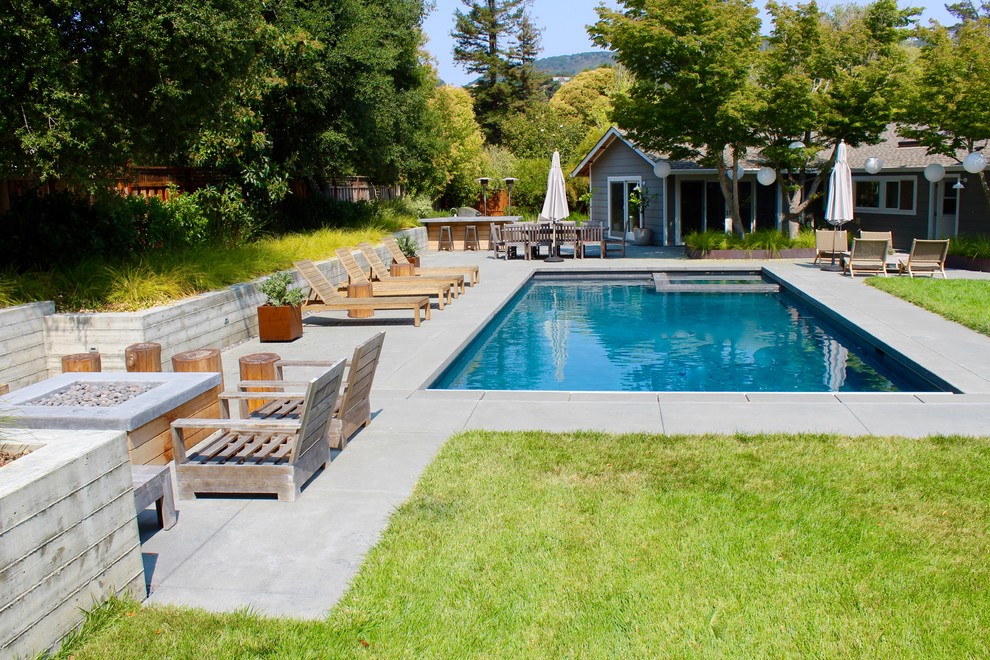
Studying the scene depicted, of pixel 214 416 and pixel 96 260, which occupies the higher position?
pixel 96 260

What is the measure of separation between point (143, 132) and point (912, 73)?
55.8 feet

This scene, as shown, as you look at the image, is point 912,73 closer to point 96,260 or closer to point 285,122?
point 285,122

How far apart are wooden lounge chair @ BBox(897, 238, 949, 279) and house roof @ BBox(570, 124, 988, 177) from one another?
4.21 m

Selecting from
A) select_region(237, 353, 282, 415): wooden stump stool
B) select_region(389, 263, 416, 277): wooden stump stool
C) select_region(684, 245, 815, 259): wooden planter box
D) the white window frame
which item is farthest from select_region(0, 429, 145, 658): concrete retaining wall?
the white window frame

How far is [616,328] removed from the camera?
1383cm

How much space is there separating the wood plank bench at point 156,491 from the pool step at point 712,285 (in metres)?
13.6

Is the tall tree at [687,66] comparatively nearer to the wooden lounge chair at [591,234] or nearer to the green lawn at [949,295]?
the wooden lounge chair at [591,234]

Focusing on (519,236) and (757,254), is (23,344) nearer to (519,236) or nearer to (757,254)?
(519,236)

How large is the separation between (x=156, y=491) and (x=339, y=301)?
820 cm

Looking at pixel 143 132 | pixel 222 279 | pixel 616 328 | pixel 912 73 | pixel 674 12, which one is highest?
pixel 674 12

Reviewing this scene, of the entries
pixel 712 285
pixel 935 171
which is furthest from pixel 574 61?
pixel 712 285

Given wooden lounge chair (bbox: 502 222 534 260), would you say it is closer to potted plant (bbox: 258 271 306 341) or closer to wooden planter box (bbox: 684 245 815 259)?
wooden planter box (bbox: 684 245 815 259)

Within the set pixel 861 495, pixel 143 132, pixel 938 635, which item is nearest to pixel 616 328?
pixel 143 132

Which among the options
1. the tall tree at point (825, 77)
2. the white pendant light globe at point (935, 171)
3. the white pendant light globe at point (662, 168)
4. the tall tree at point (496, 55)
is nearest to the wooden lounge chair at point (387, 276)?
the tall tree at point (825, 77)
